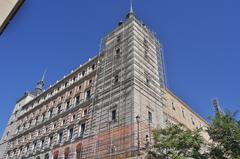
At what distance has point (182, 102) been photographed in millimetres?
39062

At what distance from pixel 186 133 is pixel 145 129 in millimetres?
6906

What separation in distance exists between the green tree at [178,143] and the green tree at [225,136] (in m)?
0.95

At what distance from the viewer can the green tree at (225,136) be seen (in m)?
14.1

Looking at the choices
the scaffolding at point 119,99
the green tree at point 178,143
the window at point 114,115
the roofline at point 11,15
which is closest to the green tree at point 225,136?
the green tree at point 178,143

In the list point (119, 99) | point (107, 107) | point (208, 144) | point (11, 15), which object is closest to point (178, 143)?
point (208, 144)

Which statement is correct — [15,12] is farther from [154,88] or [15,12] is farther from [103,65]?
[103,65]

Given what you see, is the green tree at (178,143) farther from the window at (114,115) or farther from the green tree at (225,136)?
the window at (114,115)

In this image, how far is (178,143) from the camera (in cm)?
1584

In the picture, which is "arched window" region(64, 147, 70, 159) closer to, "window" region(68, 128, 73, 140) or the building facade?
the building facade

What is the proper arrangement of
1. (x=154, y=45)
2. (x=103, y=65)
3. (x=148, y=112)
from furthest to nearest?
1. (x=154, y=45)
2. (x=103, y=65)
3. (x=148, y=112)

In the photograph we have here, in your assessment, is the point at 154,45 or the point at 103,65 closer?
the point at 103,65

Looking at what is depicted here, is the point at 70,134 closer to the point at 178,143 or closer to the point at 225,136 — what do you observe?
the point at 178,143

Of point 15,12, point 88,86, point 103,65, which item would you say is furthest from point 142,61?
point 15,12

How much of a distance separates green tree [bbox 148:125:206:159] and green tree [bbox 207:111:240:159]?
3.13 ft
